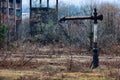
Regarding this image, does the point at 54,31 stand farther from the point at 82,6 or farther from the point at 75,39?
the point at 82,6

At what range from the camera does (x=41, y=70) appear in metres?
15.2

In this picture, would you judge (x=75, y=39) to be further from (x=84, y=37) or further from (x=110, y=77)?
(x=110, y=77)

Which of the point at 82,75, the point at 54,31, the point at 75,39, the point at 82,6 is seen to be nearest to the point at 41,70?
the point at 82,75

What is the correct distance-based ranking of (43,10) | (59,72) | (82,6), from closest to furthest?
(59,72) → (43,10) → (82,6)

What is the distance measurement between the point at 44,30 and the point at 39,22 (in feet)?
17.9

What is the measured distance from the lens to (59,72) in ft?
47.5

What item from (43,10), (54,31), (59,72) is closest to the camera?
(59,72)

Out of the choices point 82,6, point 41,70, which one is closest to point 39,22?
point 82,6

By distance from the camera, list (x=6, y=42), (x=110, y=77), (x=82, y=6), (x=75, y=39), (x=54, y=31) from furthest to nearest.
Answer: (x=82, y=6) < (x=54, y=31) < (x=75, y=39) < (x=6, y=42) < (x=110, y=77)

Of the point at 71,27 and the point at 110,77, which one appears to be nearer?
the point at 110,77

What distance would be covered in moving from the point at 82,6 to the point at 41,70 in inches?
1514

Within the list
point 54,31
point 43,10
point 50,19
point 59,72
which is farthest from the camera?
point 43,10

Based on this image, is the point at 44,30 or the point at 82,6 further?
the point at 82,6

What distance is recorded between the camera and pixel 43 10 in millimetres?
47469
